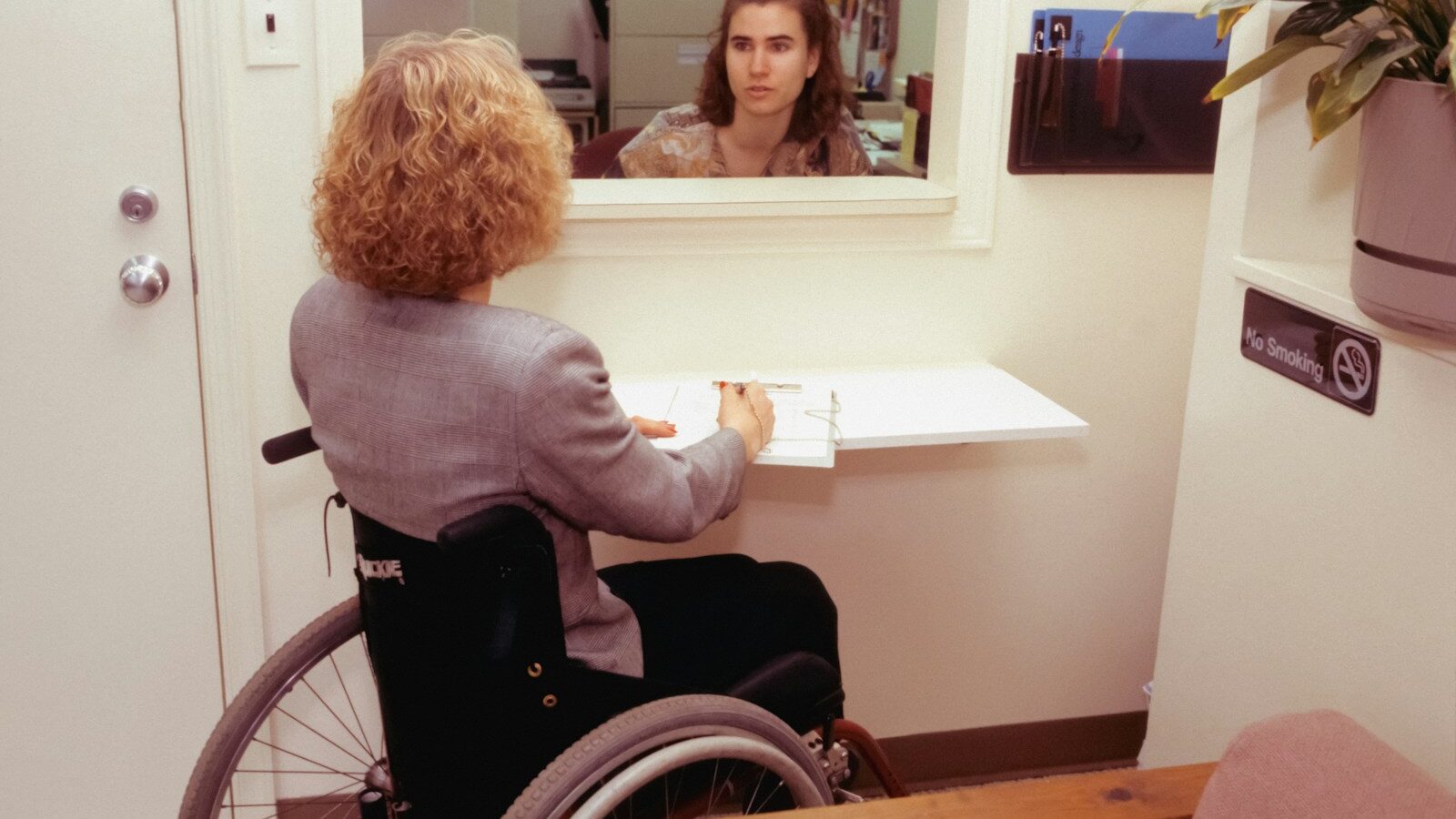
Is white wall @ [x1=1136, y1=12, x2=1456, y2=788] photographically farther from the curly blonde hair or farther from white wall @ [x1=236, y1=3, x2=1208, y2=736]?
the curly blonde hair

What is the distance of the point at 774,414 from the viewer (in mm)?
1886

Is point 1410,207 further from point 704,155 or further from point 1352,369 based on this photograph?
point 704,155

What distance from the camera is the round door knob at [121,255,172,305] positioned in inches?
76.3

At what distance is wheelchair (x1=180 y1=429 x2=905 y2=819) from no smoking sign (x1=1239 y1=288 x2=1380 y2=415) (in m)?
0.73

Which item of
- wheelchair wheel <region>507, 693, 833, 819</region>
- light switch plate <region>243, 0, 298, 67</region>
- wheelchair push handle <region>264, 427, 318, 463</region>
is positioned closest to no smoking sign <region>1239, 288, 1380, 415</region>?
wheelchair wheel <region>507, 693, 833, 819</region>

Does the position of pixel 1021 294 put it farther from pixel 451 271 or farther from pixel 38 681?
pixel 38 681

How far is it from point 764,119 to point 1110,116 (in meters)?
0.76

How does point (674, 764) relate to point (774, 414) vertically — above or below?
below

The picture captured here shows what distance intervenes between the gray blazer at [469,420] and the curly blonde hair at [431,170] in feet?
0.17

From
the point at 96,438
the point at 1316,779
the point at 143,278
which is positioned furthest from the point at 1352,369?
the point at 96,438

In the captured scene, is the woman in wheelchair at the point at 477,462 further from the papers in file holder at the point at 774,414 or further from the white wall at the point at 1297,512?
the white wall at the point at 1297,512

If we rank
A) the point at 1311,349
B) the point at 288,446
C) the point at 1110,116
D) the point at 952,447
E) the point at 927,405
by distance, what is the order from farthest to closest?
1. the point at 952,447
2. the point at 1110,116
3. the point at 927,405
4. the point at 1311,349
5. the point at 288,446

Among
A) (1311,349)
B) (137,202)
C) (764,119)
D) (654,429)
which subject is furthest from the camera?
(764,119)

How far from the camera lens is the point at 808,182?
2.28 metres
